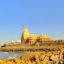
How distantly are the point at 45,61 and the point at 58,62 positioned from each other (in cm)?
61

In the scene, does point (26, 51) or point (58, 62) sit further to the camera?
point (26, 51)

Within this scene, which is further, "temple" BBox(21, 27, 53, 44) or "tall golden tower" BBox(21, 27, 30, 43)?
"tall golden tower" BBox(21, 27, 30, 43)

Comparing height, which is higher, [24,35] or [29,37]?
[24,35]

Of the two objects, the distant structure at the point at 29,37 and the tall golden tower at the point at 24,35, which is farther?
the tall golden tower at the point at 24,35

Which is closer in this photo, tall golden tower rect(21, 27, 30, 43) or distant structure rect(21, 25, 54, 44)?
distant structure rect(21, 25, 54, 44)

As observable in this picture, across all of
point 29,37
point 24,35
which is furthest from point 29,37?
point 24,35

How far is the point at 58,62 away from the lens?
25.0ft

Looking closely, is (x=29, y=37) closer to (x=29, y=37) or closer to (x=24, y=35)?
(x=29, y=37)

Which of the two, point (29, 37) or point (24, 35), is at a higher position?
point (24, 35)

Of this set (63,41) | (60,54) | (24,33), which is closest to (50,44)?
(63,41)

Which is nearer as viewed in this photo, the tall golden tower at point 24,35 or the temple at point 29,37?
the temple at point 29,37

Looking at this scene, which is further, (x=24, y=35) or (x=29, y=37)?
(x=24, y=35)

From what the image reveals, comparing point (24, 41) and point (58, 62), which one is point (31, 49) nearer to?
point (24, 41)

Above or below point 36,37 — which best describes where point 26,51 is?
below
